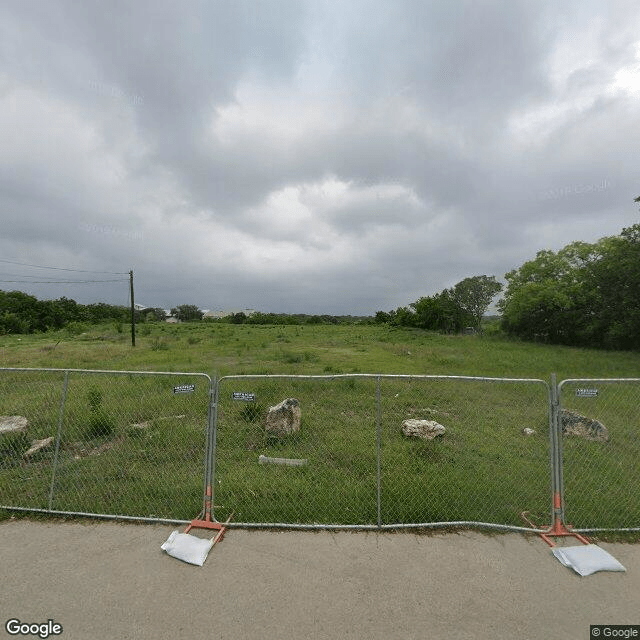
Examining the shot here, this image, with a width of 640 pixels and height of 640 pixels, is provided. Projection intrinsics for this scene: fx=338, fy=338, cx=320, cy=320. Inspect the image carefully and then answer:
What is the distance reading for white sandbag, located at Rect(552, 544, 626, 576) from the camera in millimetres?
2959

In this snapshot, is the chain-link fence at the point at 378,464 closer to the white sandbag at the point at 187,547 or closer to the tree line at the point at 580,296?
the white sandbag at the point at 187,547

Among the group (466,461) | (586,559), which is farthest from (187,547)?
(466,461)

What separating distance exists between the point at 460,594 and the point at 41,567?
354cm

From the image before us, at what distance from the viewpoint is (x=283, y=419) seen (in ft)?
19.9

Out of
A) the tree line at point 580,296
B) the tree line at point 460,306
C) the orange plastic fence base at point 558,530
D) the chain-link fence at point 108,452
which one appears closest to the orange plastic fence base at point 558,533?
the orange plastic fence base at point 558,530

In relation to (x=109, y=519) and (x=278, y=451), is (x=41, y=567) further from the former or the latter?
(x=278, y=451)

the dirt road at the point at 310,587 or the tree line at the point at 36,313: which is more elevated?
the tree line at the point at 36,313

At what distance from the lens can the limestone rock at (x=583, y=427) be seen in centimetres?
625

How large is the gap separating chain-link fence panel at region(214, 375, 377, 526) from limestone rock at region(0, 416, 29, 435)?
3385mm

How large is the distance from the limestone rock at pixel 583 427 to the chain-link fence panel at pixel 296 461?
3667 millimetres

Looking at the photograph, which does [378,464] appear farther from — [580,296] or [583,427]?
[580,296]

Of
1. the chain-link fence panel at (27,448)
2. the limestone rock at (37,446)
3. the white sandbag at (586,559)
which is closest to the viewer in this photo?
the white sandbag at (586,559)

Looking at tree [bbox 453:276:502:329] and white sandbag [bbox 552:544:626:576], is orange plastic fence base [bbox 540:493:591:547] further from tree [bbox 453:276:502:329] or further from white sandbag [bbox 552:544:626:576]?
tree [bbox 453:276:502:329]

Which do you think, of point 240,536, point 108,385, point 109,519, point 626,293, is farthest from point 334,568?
point 626,293
